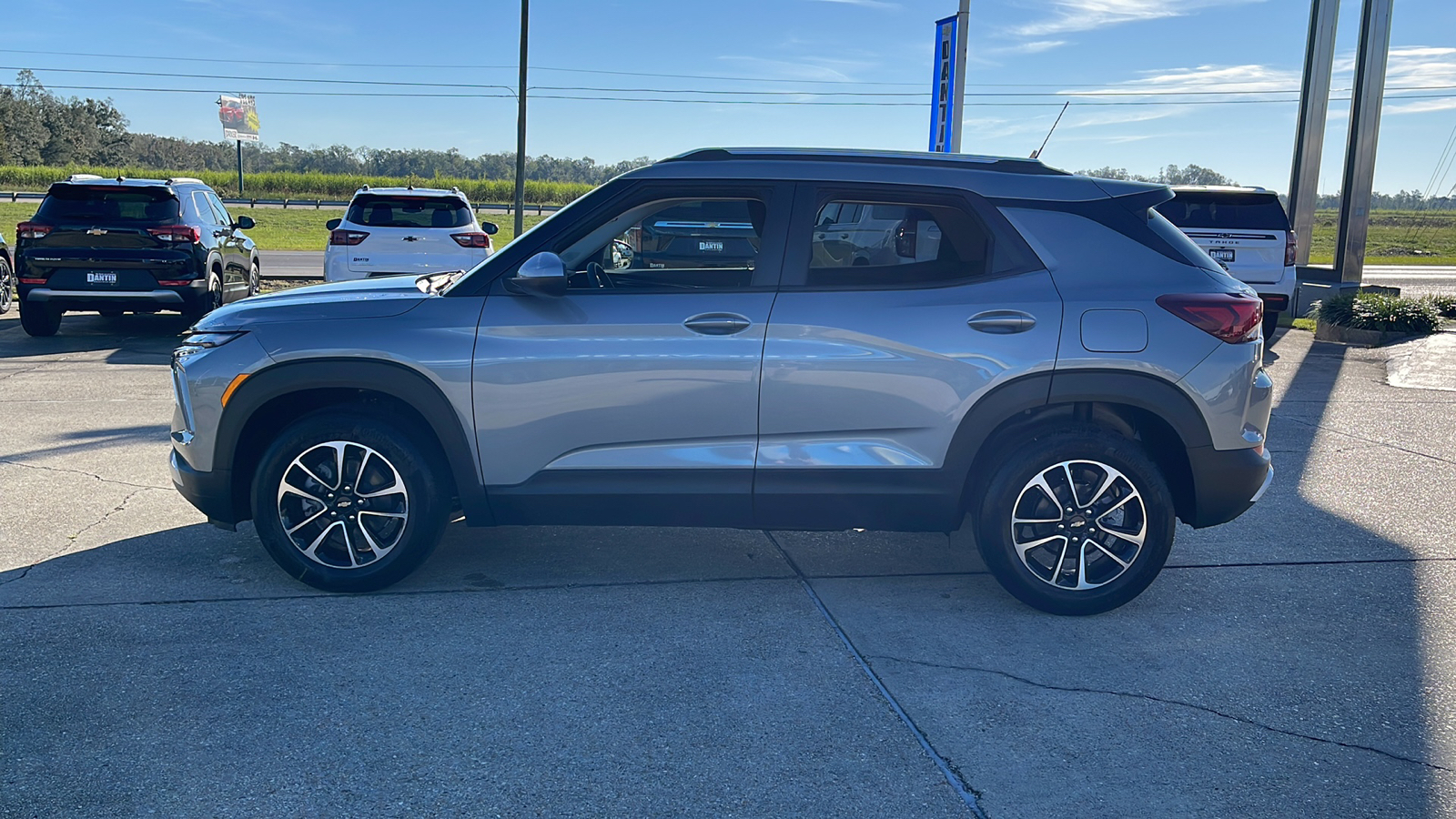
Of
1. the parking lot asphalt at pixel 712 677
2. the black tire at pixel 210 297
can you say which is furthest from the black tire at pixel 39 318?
the parking lot asphalt at pixel 712 677

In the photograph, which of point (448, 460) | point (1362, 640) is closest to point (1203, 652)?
point (1362, 640)

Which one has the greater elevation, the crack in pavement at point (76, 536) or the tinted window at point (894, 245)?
the tinted window at point (894, 245)

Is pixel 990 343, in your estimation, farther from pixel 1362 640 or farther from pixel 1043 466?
pixel 1362 640

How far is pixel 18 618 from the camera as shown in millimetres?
4441

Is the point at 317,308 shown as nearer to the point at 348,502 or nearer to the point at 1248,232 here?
the point at 348,502

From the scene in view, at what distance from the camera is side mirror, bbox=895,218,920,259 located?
15.6 ft

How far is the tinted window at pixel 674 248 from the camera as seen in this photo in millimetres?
4766

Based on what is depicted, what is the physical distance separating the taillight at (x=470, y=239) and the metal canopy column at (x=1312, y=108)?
1373 cm

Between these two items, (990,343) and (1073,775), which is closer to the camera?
(1073,775)

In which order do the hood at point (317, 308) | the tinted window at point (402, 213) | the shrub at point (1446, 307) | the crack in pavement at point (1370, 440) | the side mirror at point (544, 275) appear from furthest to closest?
the shrub at point (1446, 307) → the tinted window at point (402, 213) → the crack in pavement at point (1370, 440) → the hood at point (317, 308) → the side mirror at point (544, 275)

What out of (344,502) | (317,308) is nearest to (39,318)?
(317,308)

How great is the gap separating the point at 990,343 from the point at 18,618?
3968 mm

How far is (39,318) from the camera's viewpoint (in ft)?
41.6

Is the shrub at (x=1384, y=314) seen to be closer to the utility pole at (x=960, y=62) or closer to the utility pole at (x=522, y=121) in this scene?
the utility pole at (x=960, y=62)
